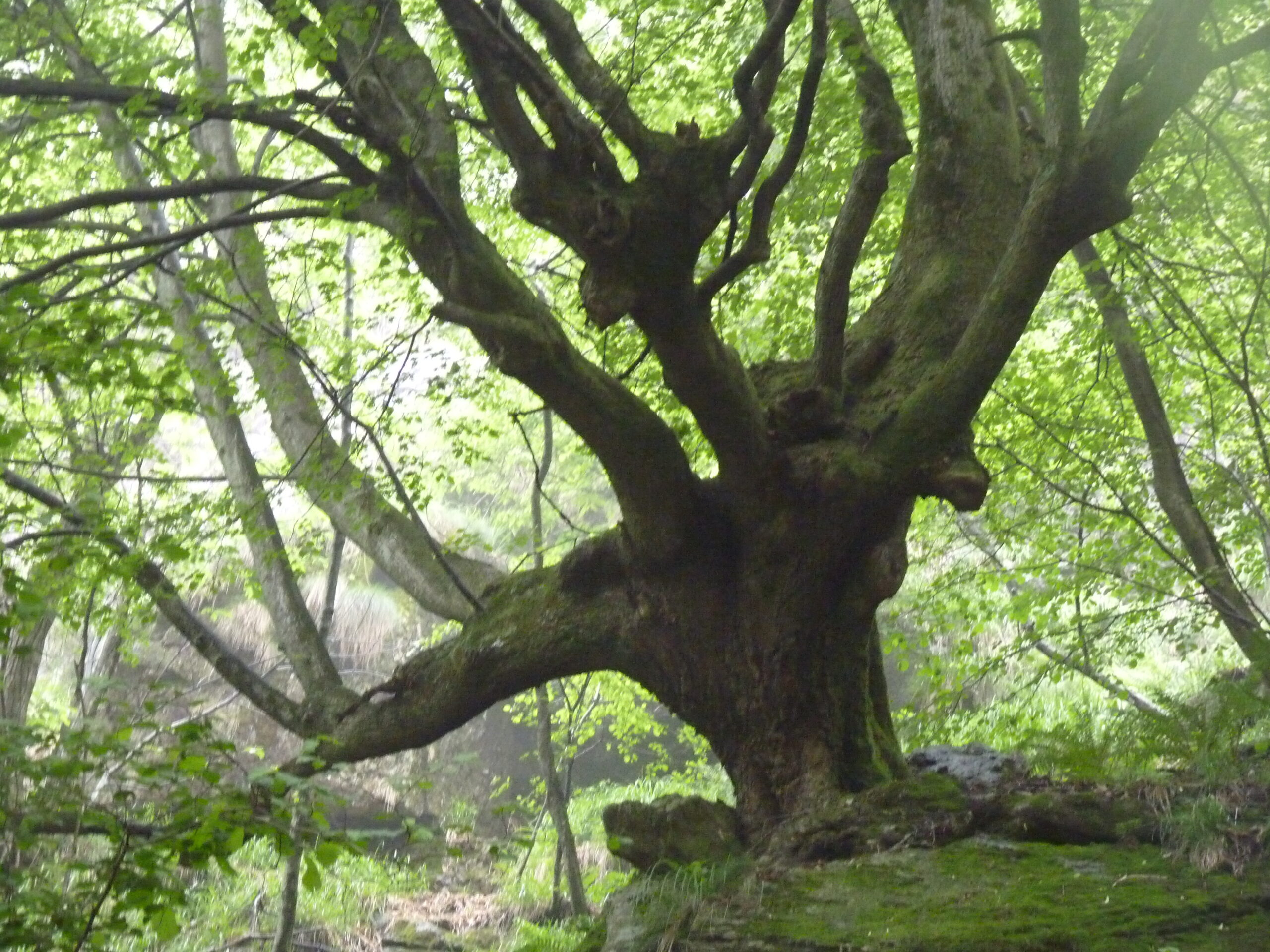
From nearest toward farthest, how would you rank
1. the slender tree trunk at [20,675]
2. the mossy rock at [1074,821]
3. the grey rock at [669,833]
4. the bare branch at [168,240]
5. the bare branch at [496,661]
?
the mossy rock at [1074,821], the bare branch at [168,240], the grey rock at [669,833], the bare branch at [496,661], the slender tree trunk at [20,675]

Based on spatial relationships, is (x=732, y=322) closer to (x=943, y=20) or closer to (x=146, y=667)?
(x=943, y=20)

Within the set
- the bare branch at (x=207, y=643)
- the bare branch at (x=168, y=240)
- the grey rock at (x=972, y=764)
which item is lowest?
the grey rock at (x=972, y=764)

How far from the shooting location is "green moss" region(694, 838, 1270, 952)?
2.83 m

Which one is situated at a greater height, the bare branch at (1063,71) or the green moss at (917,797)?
the bare branch at (1063,71)

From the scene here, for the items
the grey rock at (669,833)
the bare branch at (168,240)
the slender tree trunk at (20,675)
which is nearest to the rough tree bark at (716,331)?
the bare branch at (168,240)

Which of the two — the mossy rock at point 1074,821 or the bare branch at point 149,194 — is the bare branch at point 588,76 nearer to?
the bare branch at point 149,194

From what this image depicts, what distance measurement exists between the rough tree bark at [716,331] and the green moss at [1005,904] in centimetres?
82

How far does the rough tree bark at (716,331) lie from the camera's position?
3.91 meters

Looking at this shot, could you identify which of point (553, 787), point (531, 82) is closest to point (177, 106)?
point (531, 82)

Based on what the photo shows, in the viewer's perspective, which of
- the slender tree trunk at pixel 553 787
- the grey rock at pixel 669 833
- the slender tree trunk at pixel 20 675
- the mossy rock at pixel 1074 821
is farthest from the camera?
the slender tree trunk at pixel 553 787

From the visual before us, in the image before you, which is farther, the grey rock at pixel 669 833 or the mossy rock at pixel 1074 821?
the grey rock at pixel 669 833

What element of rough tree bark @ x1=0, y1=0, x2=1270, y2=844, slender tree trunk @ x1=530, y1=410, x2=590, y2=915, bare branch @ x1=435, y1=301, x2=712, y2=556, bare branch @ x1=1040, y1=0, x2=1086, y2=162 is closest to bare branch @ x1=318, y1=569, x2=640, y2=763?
rough tree bark @ x1=0, y1=0, x2=1270, y2=844

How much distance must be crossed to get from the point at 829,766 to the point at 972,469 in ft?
4.61

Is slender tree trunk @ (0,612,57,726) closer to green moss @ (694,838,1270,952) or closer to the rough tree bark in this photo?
the rough tree bark
